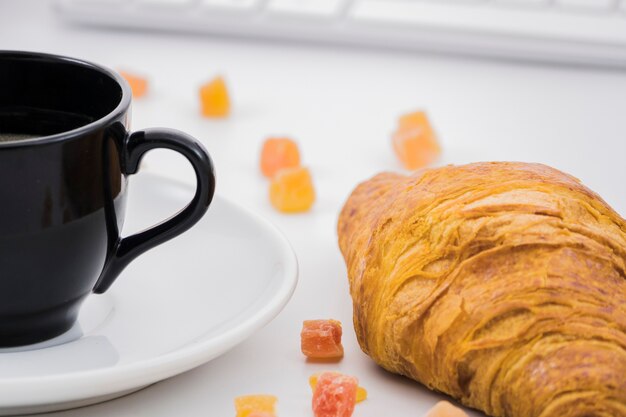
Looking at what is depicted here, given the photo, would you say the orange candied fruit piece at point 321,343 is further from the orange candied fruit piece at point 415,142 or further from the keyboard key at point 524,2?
the keyboard key at point 524,2

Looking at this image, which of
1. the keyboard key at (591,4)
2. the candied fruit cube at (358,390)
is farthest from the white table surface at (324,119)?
the keyboard key at (591,4)

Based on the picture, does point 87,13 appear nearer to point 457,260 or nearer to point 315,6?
point 315,6

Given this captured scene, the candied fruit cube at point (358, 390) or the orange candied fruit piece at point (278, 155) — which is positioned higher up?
the orange candied fruit piece at point (278, 155)

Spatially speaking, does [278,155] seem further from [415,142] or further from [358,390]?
[358,390]

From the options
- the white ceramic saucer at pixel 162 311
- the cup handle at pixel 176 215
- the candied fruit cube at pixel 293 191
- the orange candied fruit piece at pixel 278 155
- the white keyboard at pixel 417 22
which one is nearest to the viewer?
the white ceramic saucer at pixel 162 311

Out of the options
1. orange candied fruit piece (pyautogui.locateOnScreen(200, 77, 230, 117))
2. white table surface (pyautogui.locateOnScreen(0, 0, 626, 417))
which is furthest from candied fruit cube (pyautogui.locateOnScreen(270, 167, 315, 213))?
orange candied fruit piece (pyautogui.locateOnScreen(200, 77, 230, 117))

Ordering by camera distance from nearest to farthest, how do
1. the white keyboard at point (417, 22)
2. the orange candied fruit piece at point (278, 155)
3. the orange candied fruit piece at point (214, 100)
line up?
the orange candied fruit piece at point (278, 155)
the orange candied fruit piece at point (214, 100)
the white keyboard at point (417, 22)
